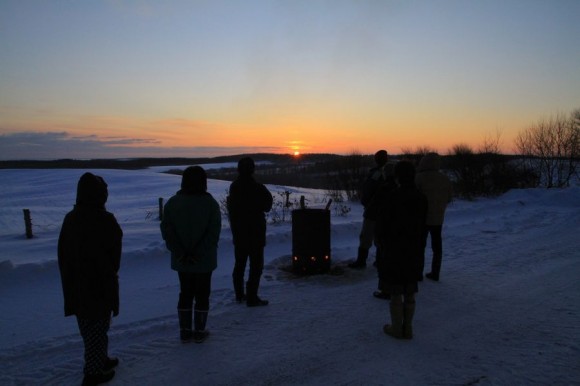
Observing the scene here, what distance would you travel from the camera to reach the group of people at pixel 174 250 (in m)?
3.64

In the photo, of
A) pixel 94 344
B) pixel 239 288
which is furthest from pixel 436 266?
pixel 94 344

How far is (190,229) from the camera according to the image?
449 centimetres

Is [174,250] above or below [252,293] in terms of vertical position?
above

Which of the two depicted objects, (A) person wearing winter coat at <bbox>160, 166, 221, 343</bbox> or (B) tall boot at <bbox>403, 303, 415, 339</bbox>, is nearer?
(A) person wearing winter coat at <bbox>160, 166, 221, 343</bbox>

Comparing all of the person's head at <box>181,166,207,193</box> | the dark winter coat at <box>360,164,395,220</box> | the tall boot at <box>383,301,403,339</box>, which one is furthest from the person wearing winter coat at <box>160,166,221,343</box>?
the dark winter coat at <box>360,164,395,220</box>

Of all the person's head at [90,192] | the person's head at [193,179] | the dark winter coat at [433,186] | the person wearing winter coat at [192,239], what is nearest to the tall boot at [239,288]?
the person wearing winter coat at [192,239]

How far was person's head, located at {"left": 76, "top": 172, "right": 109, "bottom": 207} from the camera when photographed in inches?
142

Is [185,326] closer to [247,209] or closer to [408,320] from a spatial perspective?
[247,209]

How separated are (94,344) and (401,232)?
10.7ft

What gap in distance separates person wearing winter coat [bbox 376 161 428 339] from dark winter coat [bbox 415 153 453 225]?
1804mm

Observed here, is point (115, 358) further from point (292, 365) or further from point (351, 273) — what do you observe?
point (351, 273)

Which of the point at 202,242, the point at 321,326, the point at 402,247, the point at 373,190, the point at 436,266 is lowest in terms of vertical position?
the point at 321,326

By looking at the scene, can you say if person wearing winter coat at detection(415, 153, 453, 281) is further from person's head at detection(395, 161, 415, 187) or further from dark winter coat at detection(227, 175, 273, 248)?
dark winter coat at detection(227, 175, 273, 248)

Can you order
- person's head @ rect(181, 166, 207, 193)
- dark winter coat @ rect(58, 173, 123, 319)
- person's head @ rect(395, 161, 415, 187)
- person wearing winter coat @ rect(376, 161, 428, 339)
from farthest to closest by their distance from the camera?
1. person's head @ rect(395, 161, 415, 187)
2. person wearing winter coat @ rect(376, 161, 428, 339)
3. person's head @ rect(181, 166, 207, 193)
4. dark winter coat @ rect(58, 173, 123, 319)
